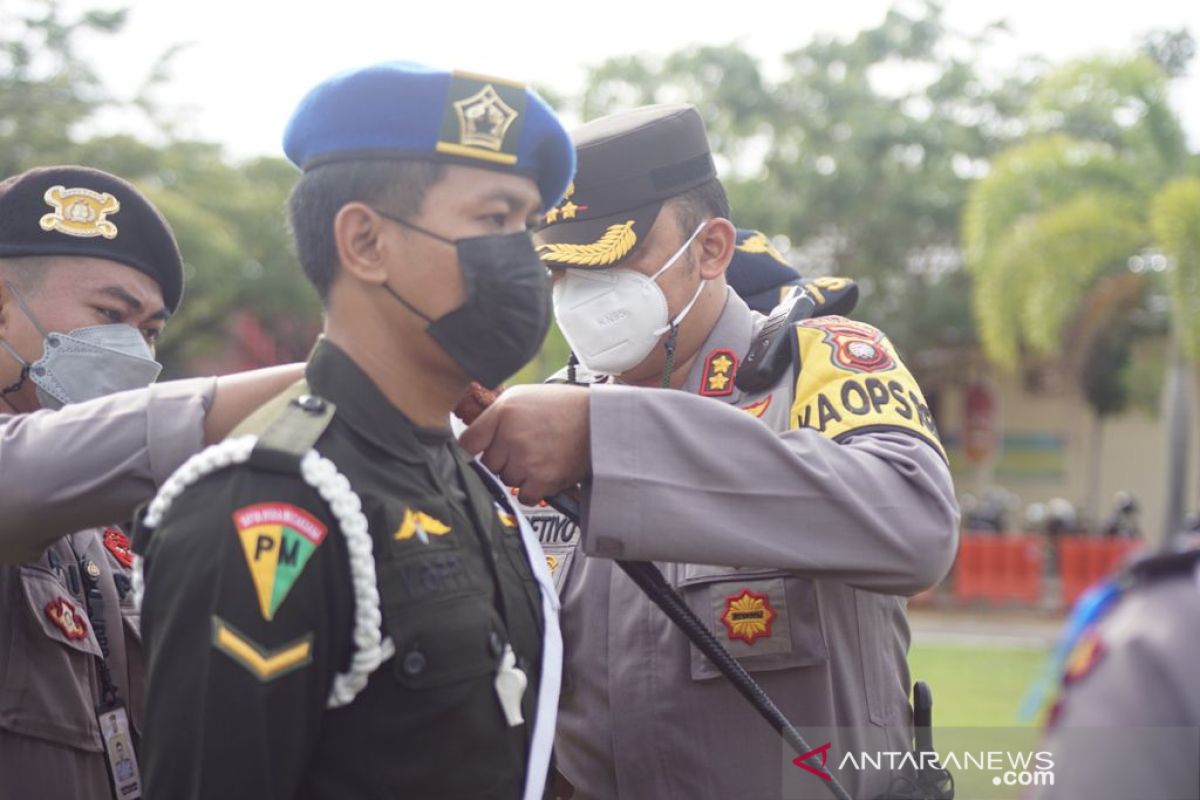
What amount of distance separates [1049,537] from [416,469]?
65.9ft

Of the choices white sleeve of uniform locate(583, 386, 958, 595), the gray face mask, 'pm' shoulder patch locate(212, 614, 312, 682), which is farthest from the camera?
the gray face mask

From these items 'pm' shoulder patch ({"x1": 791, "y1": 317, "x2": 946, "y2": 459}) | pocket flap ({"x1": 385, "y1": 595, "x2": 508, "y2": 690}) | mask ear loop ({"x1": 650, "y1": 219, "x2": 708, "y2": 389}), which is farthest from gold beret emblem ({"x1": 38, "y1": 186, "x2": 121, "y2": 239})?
'pm' shoulder patch ({"x1": 791, "y1": 317, "x2": 946, "y2": 459})

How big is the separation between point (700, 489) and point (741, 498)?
7 cm

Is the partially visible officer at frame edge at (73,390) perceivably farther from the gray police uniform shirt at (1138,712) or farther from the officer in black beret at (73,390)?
the gray police uniform shirt at (1138,712)

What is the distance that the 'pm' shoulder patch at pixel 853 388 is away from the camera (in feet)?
7.47

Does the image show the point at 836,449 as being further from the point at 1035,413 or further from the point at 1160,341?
the point at 1035,413

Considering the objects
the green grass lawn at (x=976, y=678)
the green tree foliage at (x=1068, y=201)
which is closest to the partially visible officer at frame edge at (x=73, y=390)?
the green grass lawn at (x=976, y=678)

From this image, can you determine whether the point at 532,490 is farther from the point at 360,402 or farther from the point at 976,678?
the point at 976,678

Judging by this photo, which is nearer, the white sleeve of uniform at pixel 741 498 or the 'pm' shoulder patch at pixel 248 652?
the 'pm' shoulder patch at pixel 248 652

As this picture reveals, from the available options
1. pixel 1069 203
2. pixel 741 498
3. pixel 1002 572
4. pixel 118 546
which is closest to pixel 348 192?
pixel 741 498

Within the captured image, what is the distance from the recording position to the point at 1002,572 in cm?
1703

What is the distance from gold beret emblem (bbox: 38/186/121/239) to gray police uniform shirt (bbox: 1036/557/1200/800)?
222 centimetres

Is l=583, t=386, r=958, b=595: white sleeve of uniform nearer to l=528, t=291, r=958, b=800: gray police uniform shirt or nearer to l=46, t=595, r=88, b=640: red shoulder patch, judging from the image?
l=528, t=291, r=958, b=800: gray police uniform shirt

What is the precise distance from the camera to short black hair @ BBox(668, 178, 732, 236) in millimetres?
2729
